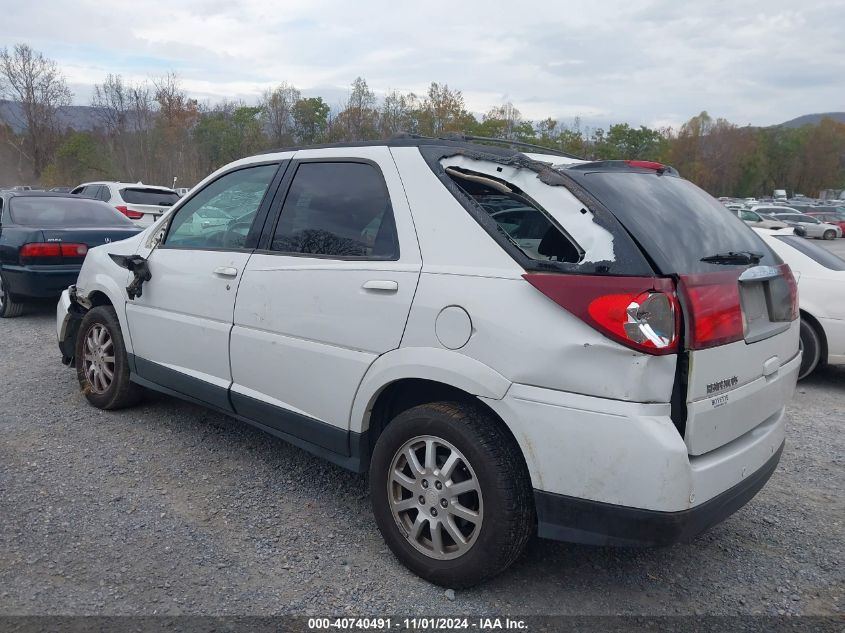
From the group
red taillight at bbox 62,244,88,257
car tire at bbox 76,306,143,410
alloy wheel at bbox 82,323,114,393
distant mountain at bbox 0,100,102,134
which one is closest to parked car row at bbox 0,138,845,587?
car tire at bbox 76,306,143,410

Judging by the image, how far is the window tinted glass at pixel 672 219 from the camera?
257 centimetres

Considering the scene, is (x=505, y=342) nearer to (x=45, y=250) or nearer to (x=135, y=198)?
(x=45, y=250)

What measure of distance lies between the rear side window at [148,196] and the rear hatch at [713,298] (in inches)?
534

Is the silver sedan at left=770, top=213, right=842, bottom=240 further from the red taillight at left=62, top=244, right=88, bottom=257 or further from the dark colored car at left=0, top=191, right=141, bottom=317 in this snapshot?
the red taillight at left=62, top=244, right=88, bottom=257

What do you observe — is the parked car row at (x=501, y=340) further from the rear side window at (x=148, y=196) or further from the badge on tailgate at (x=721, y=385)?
the rear side window at (x=148, y=196)

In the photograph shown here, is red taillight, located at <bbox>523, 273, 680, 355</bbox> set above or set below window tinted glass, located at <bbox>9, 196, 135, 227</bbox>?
above

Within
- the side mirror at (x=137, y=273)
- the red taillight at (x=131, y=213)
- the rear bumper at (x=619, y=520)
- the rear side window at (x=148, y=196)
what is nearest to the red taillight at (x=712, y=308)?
the rear bumper at (x=619, y=520)

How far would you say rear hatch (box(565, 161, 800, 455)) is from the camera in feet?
8.11

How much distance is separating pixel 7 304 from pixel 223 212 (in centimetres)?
575

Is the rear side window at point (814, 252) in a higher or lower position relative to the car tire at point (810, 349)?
higher

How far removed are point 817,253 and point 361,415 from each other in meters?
5.44

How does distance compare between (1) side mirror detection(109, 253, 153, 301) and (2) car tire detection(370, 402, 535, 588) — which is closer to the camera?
(2) car tire detection(370, 402, 535, 588)

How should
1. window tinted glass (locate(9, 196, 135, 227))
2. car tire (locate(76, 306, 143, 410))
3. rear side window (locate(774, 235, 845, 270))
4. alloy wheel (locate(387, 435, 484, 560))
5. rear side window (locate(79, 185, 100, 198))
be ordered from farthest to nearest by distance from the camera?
rear side window (locate(79, 185, 100, 198))
window tinted glass (locate(9, 196, 135, 227))
rear side window (locate(774, 235, 845, 270))
car tire (locate(76, 306, 143, 410))
alloy wheel (locate(387, 435, 484, 560))

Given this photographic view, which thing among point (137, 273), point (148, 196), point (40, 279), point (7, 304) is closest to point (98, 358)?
point (137, 273)
